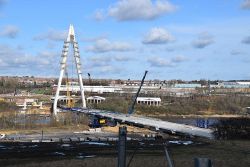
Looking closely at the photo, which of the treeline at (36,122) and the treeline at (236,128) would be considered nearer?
the treeline at (236,128)

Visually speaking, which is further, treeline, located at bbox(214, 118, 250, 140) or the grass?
treeline, located at bbox(214, 118, 250, 140)

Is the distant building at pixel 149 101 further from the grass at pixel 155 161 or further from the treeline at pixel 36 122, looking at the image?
the grass at pixel 155 161

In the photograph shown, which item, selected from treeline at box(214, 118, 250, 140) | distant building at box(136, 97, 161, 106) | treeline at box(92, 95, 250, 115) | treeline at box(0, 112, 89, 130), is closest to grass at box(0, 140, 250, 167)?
treeline at box(214, 118, 250, 140)

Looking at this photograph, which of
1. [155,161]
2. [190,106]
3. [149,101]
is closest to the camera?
[155,161]

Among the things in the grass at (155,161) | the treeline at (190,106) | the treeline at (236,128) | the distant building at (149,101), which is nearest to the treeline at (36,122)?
the treeline at (236,128)

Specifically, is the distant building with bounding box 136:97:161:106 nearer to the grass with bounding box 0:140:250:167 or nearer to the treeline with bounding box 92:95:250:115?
the treeline with bounding box 92:95:250:115

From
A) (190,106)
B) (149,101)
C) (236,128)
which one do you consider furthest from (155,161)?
(149,101)

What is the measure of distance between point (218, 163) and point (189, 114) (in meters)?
121

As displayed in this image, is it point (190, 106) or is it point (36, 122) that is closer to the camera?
point (36, 122)

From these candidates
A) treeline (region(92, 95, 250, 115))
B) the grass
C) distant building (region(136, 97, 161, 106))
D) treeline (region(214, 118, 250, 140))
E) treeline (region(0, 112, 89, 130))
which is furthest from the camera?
distant building (region(136, 97, 161, 106))

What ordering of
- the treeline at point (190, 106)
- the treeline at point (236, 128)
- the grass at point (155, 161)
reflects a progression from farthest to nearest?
1. the treeline at point (190, 106)
2. the treeline at point (236, 128)
3. the grass at point (155, 161)

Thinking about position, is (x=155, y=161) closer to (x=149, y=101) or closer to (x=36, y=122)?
(x=36, y=122)

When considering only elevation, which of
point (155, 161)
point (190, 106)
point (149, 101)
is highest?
point (149, 101)

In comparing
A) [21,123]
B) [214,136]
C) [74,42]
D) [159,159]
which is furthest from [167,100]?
[159,159]
